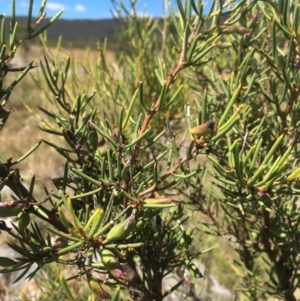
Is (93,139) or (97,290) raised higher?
(93,139)

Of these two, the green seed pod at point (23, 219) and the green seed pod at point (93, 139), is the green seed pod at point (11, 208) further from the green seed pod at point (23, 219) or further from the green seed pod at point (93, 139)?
the green seed pod at point (93, 139)

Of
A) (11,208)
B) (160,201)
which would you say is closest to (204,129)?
(160,201)

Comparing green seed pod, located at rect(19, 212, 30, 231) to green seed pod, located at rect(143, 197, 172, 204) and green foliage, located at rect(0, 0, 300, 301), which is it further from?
green seed pod, located at rect(143, 197, 172, 204)

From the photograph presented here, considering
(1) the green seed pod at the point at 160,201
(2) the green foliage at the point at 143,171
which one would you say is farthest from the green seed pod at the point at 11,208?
(1) the green seed pod at the point at 160,201

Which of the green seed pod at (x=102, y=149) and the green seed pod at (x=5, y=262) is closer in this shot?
the green seed pod at (x=5, y=262)

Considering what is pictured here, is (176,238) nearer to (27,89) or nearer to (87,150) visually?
(87,150)

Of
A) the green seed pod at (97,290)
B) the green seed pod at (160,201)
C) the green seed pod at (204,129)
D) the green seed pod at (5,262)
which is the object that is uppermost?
the green seed pod at (204,129)

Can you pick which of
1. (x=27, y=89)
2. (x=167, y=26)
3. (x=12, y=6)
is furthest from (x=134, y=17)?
(x=27, y=89)

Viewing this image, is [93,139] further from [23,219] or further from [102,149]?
[23,219]
